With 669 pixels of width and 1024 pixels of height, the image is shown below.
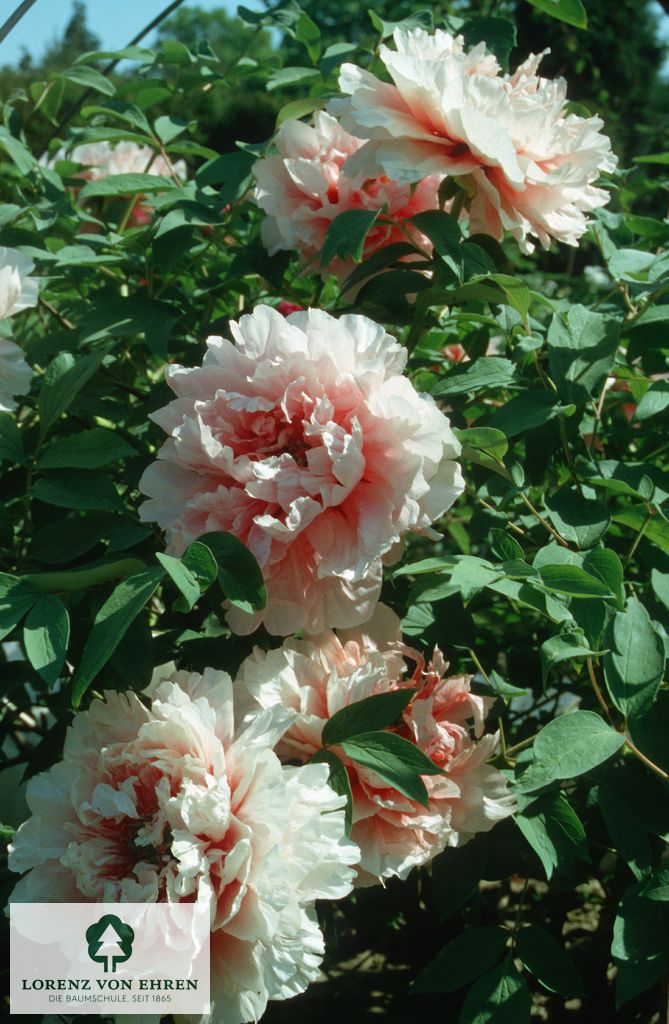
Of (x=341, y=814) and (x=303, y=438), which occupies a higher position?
(x=303, y=438)

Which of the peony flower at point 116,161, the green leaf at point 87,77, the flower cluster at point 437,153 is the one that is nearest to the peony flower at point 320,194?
the flower cluster at point 437,153

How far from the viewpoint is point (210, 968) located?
0.71m

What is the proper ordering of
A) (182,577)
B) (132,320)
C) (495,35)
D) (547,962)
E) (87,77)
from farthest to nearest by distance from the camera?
(87,77)
(495,35)
(132,320)
(547,962)
(182,577)

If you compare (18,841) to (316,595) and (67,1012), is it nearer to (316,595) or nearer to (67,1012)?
(67,1012)

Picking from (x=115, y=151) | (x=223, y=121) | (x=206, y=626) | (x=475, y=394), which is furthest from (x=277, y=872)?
(x=223, y=121)

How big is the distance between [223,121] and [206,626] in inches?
636

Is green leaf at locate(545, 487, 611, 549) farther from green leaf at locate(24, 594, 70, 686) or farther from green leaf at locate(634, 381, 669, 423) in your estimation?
green leaf at locate(24, 594, 70, 686)

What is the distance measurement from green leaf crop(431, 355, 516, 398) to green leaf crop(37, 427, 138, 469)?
10.4 inches

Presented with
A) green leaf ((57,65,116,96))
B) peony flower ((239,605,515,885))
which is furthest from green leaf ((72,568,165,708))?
green leaf ((57,65,116,96))

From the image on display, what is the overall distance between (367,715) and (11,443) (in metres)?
0.38

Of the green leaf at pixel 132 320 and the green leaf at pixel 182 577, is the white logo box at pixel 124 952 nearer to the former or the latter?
the green leaf at pixel 182 577

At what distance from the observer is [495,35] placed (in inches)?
43.1

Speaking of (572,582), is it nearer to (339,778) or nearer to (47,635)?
(339,778)

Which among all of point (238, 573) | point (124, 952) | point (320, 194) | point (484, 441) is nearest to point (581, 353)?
point (484, 441)
